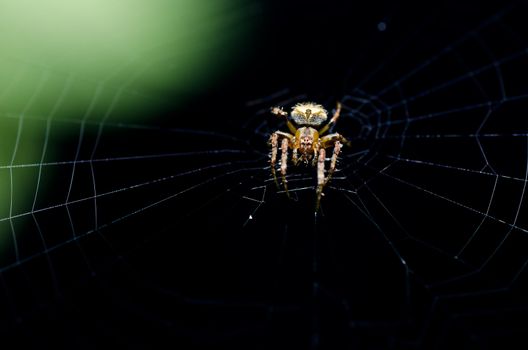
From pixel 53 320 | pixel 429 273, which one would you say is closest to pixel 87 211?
pixel 53 320

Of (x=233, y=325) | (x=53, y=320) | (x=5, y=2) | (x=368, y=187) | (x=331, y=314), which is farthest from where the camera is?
(x=368, y=187)

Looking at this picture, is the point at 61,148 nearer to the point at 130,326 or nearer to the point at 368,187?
the point at 130,326

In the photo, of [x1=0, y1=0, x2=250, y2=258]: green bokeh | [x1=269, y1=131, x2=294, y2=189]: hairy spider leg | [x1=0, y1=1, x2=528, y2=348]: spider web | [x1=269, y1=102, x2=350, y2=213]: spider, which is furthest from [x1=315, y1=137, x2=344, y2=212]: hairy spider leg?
[x1=0, y1=0, x2=250, y2=258]: green bokeh

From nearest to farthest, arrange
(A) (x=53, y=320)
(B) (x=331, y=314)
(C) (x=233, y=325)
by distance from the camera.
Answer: (A) (x=53, y=320) → (B) (x=331, y=314) → (C) (x=233, y=325)

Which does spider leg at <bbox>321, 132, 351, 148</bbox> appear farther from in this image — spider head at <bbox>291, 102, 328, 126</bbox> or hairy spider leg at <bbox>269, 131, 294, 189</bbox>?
spider head at <bbox>291, 102, 328, 126</bbox>

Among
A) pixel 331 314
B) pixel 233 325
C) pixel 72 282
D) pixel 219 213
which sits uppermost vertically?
pixel 219 213

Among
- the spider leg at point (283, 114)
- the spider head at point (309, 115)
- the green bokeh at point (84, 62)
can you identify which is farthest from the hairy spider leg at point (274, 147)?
the green bokeh at point (84, 62)

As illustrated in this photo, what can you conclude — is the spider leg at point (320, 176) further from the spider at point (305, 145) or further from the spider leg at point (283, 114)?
the spider leg at point (283, 114)

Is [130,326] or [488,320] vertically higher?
[488,320]
